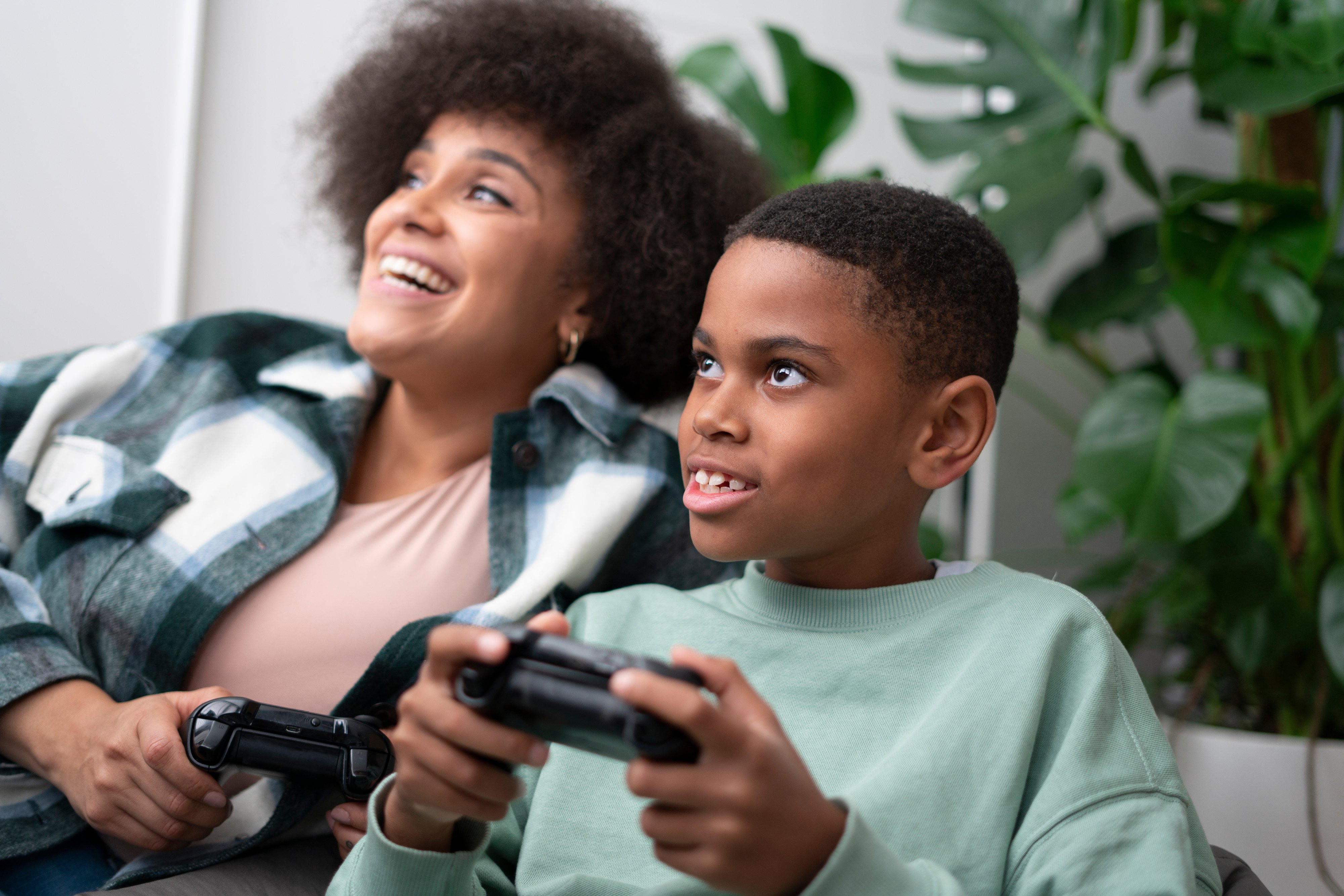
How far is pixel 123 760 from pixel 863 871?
2.16 feet

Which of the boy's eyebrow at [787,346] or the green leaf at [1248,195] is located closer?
the boy's eyebrow at [787,346]

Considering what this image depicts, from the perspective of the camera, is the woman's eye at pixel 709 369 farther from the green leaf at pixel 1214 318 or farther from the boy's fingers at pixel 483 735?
the green leaf at pixel 1214 318

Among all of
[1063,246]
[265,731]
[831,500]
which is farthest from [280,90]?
[1063,246]

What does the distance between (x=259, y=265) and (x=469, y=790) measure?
156 cm

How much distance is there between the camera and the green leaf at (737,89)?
191 centimetres

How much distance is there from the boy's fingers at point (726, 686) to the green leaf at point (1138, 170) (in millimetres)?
1579

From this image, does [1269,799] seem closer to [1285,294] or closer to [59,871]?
[1285,294]

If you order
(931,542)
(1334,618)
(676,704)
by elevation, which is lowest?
(931,542)

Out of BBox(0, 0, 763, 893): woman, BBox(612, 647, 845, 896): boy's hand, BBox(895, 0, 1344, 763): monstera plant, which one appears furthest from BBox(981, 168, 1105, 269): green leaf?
BBox(612, 647, 845, 896): boy's hand

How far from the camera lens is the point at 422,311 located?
3.76 ft

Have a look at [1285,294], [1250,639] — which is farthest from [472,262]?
[1250,639]

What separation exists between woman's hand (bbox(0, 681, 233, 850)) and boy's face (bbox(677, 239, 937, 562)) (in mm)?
470

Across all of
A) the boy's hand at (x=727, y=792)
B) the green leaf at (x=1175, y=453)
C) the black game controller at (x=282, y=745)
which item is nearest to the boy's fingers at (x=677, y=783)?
the boy's hand at (x=727, y=792)

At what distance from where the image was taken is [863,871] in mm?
570
